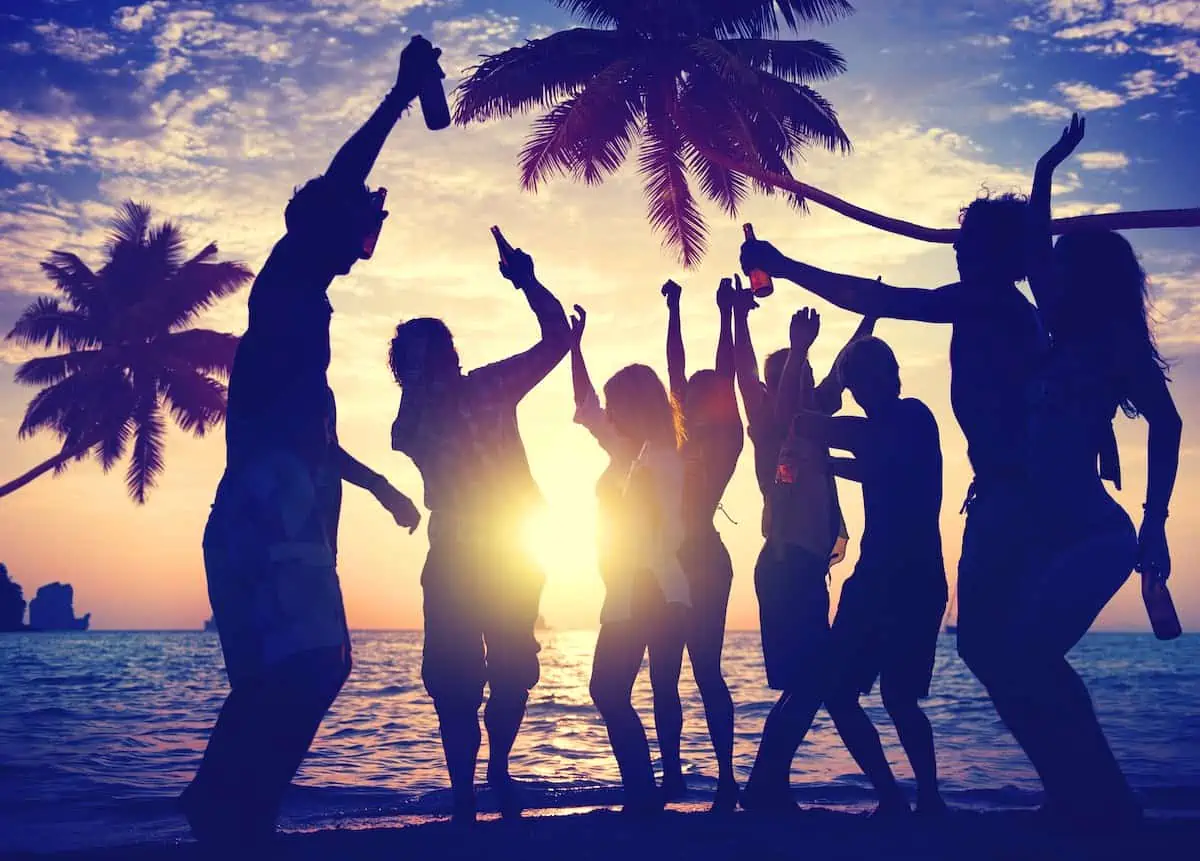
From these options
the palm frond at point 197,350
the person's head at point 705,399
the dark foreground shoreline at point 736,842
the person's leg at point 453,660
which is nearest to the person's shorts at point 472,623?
the person's leg at point 453,660

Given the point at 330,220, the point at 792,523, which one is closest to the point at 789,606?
the point at 792,523

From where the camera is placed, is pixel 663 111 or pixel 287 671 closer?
pixel 287 671

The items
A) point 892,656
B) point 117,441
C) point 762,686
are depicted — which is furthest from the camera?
point 117,441

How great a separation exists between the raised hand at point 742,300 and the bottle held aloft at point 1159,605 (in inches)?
101

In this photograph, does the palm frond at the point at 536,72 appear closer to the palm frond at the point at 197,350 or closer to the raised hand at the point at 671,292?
the raised hand at the point at 671,292

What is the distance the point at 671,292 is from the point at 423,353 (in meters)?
1.66

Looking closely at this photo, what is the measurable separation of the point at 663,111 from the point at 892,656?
13326mm

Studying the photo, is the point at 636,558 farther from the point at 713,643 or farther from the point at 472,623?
the point at 472,623

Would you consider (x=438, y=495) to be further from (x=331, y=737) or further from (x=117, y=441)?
(x=117, y=441)

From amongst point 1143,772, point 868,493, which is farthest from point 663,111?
point 868,493

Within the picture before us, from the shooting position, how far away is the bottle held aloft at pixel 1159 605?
125 inches

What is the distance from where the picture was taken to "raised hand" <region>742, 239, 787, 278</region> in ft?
11.1

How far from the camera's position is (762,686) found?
2411cm

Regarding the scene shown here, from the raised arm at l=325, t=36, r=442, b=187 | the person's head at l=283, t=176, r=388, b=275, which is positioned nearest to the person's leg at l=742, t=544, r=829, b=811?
the person's head at l=283, t=176, r=388, b=275
